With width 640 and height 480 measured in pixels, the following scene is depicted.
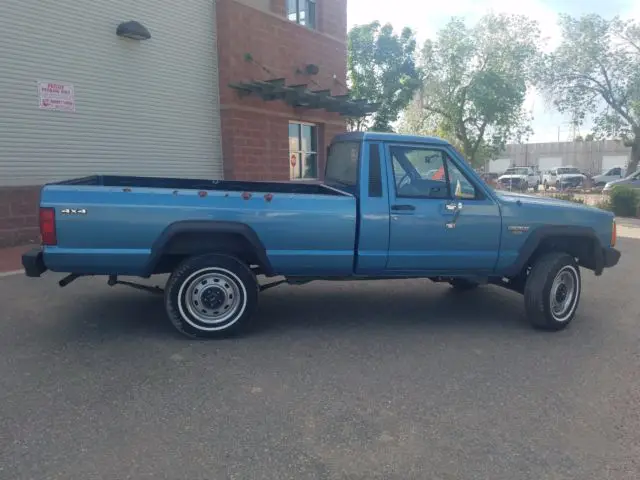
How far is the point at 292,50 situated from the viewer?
595 inches

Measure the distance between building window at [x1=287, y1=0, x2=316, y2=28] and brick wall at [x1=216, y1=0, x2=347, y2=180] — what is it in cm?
24

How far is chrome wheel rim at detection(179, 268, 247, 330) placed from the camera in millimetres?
4684

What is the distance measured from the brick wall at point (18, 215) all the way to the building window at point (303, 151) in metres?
7.58

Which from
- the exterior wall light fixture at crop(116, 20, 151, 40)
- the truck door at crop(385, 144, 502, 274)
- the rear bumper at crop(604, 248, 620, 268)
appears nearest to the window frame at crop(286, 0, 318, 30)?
the exterior wall light fixture at crop(116, 20, 151, 40)

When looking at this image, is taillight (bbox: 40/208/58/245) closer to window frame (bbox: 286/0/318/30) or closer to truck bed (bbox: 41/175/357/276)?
truck bed (bbox: 41/175/357/276)

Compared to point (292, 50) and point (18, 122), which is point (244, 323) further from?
point (292, 50)

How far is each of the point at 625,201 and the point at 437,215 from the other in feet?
50.1

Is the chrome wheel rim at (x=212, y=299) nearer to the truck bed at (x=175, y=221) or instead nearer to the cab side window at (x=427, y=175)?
the truck bed at (x=175, y=221)

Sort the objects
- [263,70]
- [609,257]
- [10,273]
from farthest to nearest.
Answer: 1. [263,70]
2. [10,273]
3. [609,257]

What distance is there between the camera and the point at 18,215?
969 centimetres

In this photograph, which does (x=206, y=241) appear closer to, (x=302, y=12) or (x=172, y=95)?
(x=172, y=95)

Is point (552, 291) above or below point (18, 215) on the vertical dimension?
below

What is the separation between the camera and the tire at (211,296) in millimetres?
4652

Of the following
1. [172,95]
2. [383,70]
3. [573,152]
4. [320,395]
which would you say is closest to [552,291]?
[320,395]
